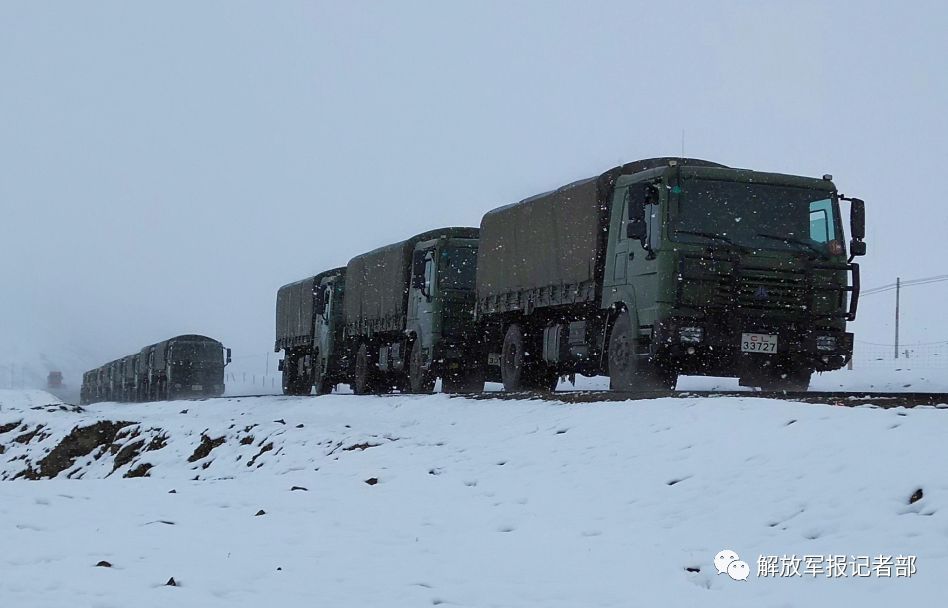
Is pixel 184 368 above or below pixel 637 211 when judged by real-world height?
below

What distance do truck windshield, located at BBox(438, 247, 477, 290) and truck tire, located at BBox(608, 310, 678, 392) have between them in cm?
786

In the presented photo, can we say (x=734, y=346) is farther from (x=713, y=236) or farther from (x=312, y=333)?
(x=312, y=333)

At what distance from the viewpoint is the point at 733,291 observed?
49.4 ft

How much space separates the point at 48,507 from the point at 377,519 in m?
3.02

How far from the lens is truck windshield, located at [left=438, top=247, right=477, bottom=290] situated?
79.5 ft

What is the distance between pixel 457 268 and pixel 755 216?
10.0 meters

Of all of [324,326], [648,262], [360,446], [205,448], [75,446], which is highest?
[648,262]

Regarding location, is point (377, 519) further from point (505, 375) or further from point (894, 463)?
point (505, 375)

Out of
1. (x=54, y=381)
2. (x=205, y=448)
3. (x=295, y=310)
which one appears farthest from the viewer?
(x=54, y=381)

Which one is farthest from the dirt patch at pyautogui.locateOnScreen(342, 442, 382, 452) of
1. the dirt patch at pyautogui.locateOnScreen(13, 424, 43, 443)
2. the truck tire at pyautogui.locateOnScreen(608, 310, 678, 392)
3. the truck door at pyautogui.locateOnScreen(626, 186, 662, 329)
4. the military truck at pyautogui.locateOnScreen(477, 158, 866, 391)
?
the dirt patch at pyautogui.locateOnScreen(13, 424, 43, 443)

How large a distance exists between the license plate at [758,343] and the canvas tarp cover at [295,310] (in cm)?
2123

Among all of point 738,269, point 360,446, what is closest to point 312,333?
point 360,446

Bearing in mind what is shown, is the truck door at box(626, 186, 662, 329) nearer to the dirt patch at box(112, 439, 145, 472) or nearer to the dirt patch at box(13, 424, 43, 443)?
the dirt patch at box(112, 439, 145, 472)

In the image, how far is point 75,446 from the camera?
25047mm
